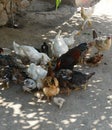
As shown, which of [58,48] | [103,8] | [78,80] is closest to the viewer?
[78,80]

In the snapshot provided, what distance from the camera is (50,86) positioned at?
3996 millimetres

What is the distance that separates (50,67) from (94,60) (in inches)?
30.7

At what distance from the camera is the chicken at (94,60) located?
4.78 metres

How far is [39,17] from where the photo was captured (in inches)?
249

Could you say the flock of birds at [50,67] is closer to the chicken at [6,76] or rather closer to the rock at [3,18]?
the chicken at [6,76]

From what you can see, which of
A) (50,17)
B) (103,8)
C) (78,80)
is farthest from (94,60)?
(103,8)

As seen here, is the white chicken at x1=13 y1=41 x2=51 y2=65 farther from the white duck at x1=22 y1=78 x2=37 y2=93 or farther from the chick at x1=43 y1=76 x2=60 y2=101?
the chick at x1=43 y1=76 x2=60 y2=101

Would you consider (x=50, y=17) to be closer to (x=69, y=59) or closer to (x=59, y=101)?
(x=69, y=59)

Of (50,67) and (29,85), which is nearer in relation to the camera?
(29,85)

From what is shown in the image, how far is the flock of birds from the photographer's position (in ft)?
13.5

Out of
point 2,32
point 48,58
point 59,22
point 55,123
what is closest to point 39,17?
point 59,22

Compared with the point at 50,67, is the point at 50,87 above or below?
below

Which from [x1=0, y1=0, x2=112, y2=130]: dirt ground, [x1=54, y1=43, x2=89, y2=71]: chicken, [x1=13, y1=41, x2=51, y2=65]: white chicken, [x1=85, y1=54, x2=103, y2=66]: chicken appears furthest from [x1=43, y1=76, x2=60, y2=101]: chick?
[x1=85, y1=54, x2=103, y2=66]: chicken

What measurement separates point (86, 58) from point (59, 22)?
5.22 feet
